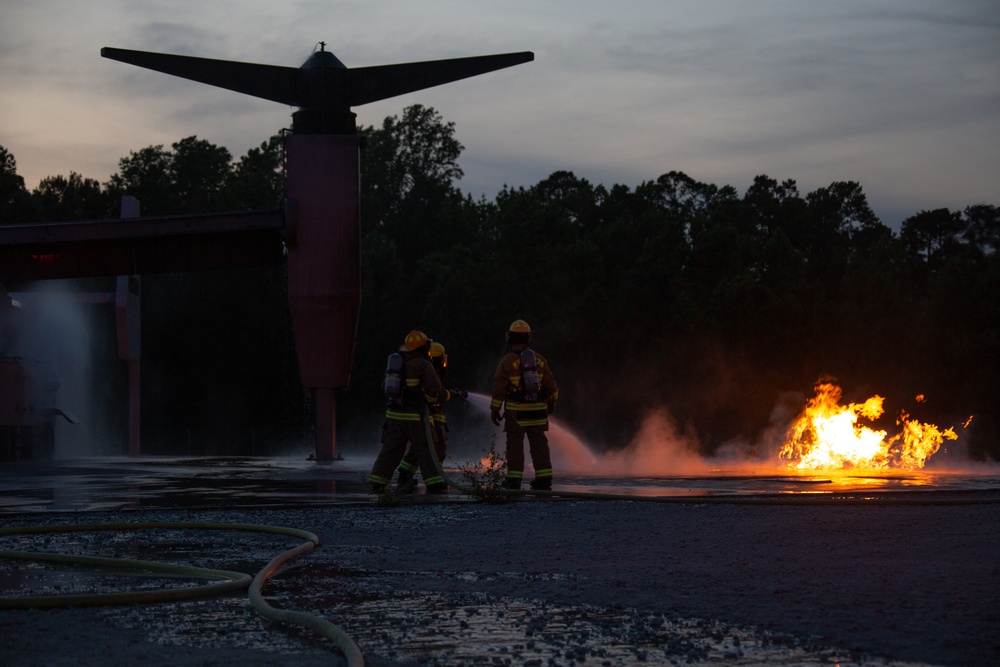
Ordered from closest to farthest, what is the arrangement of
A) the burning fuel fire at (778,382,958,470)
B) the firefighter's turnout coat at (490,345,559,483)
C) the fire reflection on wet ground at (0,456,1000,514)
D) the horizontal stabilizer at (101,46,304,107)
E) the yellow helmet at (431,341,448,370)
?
the fire reflection on wet ground at (0,456,1000,514) < the firefighter's turnout coat at (490,345,559,483) < the yellow helmet at (431,341,448,370) < the horizontal stabilizer at (101,46,304,107) < the burning fuel fire at (778,382,958,470)

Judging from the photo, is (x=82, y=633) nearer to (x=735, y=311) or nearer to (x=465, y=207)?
(x=735, y=311)

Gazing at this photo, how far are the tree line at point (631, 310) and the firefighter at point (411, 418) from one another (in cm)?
1381

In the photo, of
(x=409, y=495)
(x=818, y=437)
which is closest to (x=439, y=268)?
(x=818, y=437)

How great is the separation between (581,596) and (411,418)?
7.51 metres

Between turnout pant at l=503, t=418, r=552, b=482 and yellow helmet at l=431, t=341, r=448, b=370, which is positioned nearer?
turnout pant at l=503, t=418, r=552, b=482

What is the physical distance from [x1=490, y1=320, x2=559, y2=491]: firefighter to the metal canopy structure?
10.1 metres

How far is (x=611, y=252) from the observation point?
6216 centimetres

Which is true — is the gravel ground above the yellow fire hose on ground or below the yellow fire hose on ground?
below

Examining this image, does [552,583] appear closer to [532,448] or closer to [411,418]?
[411,418]

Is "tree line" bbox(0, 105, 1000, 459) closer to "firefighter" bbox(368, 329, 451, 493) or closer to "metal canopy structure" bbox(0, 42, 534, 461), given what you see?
"metal canopy structure" bbox(0, 42, 534, 461)

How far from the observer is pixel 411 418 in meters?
14.2

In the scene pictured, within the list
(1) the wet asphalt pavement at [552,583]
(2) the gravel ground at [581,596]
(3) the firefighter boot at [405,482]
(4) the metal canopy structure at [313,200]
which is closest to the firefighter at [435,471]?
(3) the firefighter boot at [405,482]

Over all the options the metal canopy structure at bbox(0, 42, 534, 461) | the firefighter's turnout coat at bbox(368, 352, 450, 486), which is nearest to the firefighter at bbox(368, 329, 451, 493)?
the firefighter's turnout coat at bbox(368, 352, 450, 486)

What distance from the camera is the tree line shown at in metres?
41.2
